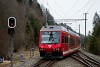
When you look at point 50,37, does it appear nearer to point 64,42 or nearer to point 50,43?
point 50,43

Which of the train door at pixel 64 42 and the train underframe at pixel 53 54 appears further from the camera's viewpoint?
the train door at pixel 64 42

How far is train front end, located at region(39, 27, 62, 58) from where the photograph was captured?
2694 cm

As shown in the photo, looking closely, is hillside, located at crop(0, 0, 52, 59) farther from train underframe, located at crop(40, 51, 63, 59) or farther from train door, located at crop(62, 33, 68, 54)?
train underframe, located at crop(40, 51, 63, 59)

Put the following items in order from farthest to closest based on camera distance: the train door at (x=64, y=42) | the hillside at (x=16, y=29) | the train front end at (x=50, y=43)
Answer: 1. the hillside at (x=16, y=29)
2. the train door at (x=64, y=42)
3. the train front end at (x=50, y=43)

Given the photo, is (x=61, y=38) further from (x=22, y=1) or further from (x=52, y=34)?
(x=22, y=1)

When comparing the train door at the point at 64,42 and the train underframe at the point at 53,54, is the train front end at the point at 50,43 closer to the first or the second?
the train underframe at the point at 53,54

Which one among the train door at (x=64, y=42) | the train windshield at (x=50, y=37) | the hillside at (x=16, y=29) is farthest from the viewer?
the hillside at (x=16, y=29)

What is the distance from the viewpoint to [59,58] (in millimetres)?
28828

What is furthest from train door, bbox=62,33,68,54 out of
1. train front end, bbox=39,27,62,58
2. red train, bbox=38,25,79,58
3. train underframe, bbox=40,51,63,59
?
train front end, bbox=39,27,62,58

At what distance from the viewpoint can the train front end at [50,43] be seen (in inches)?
1060

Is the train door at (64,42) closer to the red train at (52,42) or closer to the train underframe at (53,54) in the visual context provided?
the red train at (52,42)

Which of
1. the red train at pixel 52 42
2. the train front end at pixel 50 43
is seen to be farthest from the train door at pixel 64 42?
the train front end at pixel 50 43

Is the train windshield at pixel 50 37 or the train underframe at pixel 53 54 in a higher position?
the train windshield at pixel 50 37

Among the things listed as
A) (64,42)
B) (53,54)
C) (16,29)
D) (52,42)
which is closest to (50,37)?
(52,42)
